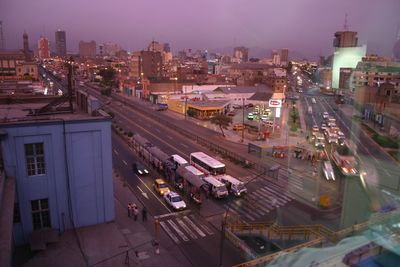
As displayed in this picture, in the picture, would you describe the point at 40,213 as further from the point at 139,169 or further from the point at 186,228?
the point at 139,169

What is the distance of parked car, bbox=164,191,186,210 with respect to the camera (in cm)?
955

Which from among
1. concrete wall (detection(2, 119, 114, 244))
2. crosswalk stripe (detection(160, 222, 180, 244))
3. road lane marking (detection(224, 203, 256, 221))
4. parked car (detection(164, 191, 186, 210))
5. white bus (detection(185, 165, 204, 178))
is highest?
concrete wall (detection(2, 119, 114, 244))

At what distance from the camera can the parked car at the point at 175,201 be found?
31.3ft

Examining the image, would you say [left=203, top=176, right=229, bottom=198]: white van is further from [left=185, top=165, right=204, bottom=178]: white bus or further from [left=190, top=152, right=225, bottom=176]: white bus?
[left=190, top=152, right=225, bottom=176]: white bus

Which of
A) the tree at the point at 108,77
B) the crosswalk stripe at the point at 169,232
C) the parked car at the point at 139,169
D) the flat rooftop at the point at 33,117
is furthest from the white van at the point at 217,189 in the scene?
the tree at the point at 108,77

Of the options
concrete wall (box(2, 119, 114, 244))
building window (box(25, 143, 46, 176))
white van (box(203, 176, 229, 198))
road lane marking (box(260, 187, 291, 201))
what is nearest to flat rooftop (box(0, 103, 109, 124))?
Result: concrete wall (box(2, 119, 114, 244))

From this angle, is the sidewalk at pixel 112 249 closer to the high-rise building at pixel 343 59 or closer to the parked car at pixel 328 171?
the parked car at pixel 328 171

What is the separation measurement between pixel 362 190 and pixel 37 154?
8.39m

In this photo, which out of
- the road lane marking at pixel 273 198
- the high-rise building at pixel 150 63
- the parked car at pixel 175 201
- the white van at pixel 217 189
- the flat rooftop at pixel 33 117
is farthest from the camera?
the high-rise building at pixel 150 63

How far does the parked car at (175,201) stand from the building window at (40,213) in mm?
3695

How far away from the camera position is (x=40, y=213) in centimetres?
686

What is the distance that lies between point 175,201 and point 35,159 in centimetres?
442

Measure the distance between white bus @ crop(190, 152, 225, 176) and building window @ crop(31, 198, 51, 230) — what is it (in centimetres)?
623

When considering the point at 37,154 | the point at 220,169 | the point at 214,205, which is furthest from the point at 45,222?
the point at 220,169
